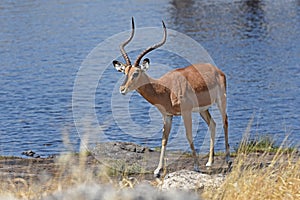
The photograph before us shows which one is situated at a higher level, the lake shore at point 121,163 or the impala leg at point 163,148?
the impala leg at point 163,148

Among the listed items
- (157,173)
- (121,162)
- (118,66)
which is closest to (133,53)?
(121,162)

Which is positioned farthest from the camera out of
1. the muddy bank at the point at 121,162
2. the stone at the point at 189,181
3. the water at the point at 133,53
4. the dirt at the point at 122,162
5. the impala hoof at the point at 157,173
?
the water at the point at 133,53

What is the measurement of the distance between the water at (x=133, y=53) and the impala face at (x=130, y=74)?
59 centimetres

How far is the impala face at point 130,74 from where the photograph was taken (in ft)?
36.3

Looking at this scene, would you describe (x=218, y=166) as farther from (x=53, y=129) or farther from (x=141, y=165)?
(x=53, y=129)

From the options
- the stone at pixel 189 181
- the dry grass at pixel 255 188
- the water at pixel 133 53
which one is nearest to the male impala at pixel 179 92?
the water at pixel 133 53

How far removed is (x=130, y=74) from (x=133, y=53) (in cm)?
1565

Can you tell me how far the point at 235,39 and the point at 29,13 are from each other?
40.8 feet

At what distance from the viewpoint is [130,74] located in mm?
11117

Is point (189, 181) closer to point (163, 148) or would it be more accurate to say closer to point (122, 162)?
point (163, 148)

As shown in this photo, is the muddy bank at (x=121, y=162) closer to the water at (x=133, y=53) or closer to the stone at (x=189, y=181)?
the water at (x=133, y=53)

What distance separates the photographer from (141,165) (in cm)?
1269

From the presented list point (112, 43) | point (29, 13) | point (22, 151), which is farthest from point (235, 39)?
point (22, 151)

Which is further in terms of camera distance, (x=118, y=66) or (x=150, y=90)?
(x=150, y=90)
